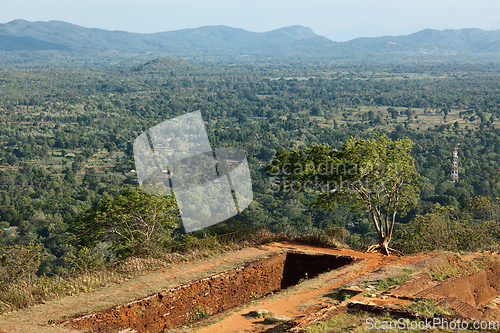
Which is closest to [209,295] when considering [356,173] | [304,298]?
[304,298]

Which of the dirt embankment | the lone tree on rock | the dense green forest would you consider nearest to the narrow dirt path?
the dirt embankment

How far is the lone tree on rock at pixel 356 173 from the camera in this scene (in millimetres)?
14234

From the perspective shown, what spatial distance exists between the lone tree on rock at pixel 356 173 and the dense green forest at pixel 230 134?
79 cm

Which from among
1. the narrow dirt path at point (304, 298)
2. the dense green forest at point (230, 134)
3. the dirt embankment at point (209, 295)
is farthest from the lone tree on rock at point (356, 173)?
the dirt embankment at point (209, 295)

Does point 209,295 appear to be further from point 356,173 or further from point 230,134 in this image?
point 230,134

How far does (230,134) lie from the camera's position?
111 meters

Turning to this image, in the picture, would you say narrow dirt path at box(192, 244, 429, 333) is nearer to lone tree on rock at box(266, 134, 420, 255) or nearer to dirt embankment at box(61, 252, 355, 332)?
dirt embankment at box(61, 252, 355, 332)

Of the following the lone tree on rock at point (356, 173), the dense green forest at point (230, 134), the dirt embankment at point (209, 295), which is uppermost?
the lone tree on rock at point (356, 173)

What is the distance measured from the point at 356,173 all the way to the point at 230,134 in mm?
97675

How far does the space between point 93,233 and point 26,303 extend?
5.91 m

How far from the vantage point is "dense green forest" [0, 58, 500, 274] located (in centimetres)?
5353

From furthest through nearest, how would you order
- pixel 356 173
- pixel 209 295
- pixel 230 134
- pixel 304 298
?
pixel 230 134
pixel 356 173
pixel 209 295
pixel 304 298

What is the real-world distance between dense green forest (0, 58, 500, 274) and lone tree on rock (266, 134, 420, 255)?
794mm

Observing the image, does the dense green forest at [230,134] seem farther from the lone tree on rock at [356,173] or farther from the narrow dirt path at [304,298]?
the narrow dirt path at [304,298]
